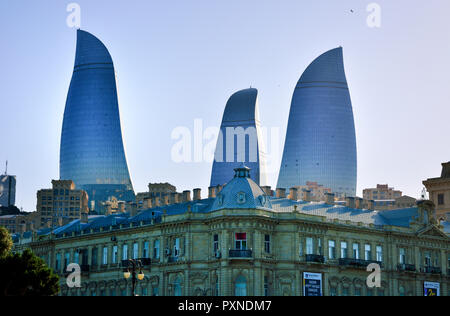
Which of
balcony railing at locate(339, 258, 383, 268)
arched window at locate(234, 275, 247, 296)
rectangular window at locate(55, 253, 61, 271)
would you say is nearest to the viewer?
arched window at locate(234, 275, 247, 296)

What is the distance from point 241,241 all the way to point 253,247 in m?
1.79

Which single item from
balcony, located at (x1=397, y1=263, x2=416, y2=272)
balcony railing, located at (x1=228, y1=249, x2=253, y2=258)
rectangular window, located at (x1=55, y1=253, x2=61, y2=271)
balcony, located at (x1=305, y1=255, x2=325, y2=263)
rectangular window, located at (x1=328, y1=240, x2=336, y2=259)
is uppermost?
rectangular window, located at (x1=55, y1=253, x2=61, y2=271)

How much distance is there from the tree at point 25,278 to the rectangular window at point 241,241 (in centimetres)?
2488

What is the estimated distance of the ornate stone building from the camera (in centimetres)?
12850

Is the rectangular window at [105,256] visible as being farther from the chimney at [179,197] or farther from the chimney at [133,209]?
the chimney at [179,197]

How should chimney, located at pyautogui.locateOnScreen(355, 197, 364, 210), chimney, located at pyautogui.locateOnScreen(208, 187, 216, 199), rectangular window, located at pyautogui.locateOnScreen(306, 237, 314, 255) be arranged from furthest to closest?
chimney, located at pyautogui.locateOnScreen(355, 197, 364, 210)
chimney, located at pyautogui.locateOnScreen(208, 187, 216, 199)
rectangular window, located at pyautogui.locateOnScreen(306, 237, 314, 255)

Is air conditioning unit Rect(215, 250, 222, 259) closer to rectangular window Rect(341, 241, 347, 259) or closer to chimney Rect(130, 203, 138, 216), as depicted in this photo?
rectangular window Rect(341, 241, 347, 259)

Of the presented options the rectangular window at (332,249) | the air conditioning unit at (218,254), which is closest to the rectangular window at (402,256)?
the rectangular window at (332,249)

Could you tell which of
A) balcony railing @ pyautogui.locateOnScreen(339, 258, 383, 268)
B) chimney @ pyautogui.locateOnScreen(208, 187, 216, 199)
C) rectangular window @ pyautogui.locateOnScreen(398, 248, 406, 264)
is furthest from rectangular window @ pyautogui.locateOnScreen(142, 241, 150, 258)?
rectangular window @ pyautogui.locateOnScreen(398, 248, 406, 264)

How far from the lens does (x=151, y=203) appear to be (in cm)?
16412

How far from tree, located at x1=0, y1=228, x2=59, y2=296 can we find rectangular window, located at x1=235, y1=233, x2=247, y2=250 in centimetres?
2488

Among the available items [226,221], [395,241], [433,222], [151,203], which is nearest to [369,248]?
[395,241]

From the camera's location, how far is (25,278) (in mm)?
113625

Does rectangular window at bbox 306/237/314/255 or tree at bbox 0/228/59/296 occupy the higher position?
rectangular window at bbox 306/237/314/255
